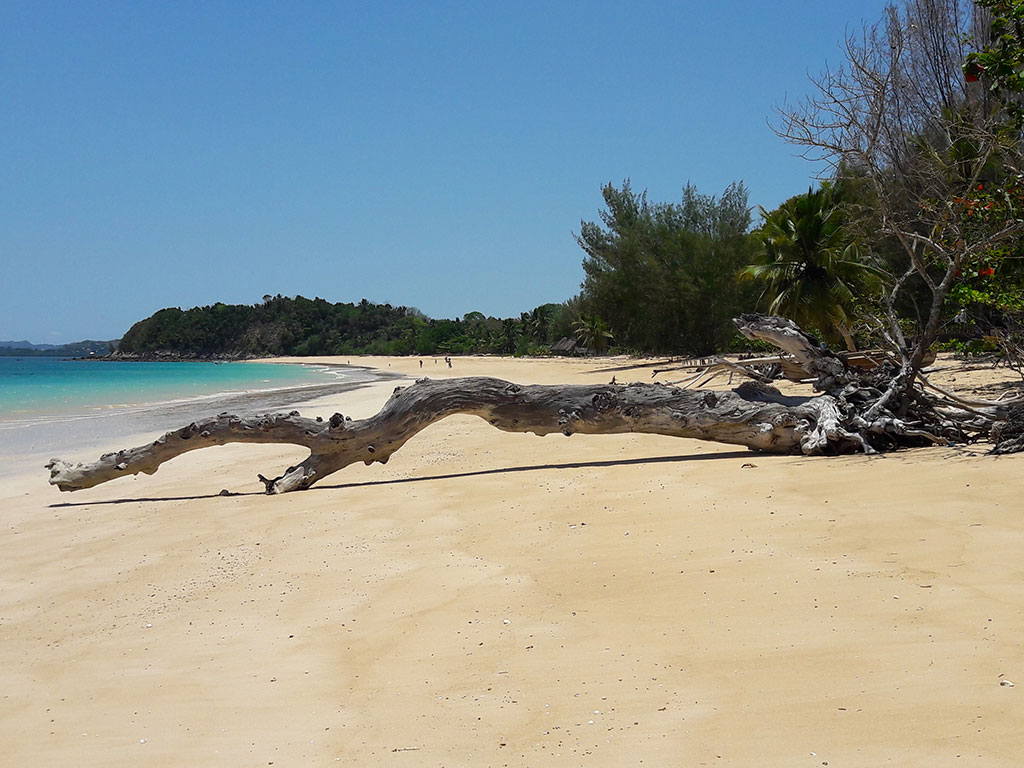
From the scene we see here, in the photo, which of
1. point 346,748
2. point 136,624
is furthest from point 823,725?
point 136,624

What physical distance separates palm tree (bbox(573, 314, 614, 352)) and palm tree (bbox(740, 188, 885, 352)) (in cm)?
3310

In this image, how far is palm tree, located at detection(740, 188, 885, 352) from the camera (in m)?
24.7

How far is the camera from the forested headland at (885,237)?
8.19 metres

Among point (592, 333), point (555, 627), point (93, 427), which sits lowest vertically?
point (93, 427)

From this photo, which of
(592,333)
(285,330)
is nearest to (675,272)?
(592,333)

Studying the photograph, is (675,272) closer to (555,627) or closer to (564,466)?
(564,466)

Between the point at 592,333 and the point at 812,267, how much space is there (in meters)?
39.9

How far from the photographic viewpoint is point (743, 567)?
4.70 metres

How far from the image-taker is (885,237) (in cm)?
2052

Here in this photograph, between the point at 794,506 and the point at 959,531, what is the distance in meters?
1.25

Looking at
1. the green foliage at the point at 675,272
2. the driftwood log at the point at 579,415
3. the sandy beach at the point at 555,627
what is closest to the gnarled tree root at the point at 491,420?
the driftwood log at the point at 579,415

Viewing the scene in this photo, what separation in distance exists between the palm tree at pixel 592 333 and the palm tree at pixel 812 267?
33.1 meters

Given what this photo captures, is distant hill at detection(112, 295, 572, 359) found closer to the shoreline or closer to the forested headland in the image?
the forested headland

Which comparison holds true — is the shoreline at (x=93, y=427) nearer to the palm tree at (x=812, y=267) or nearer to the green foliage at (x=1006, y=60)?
the green foliage at (x=1006, y=60)
